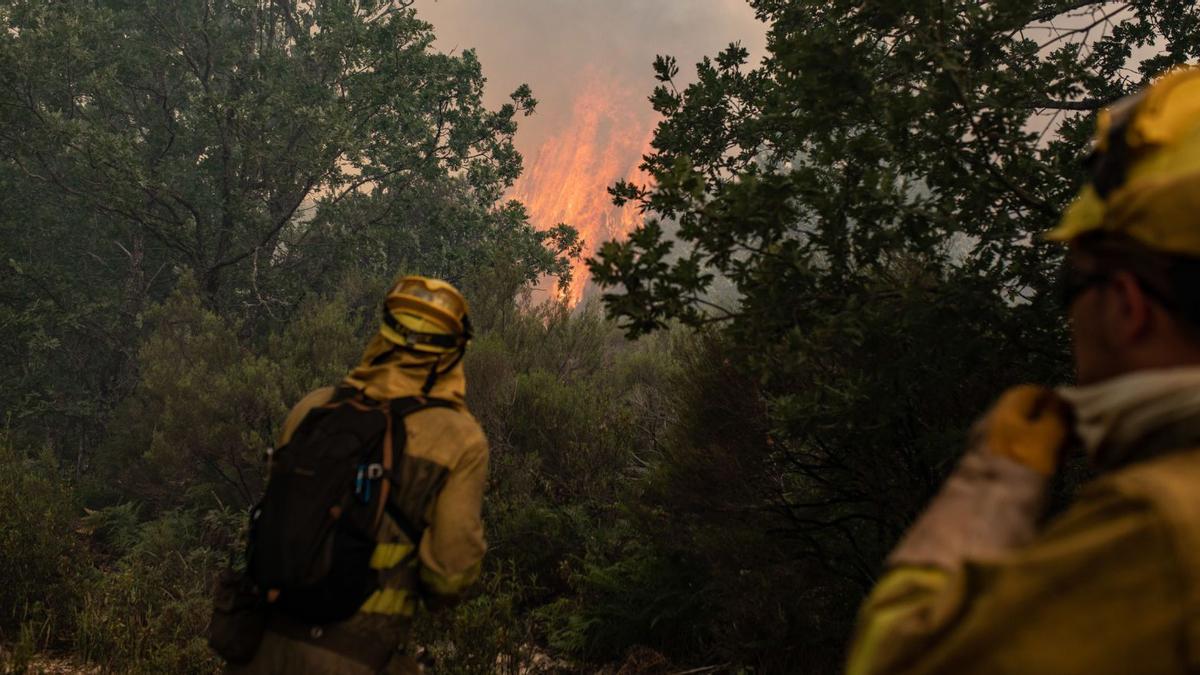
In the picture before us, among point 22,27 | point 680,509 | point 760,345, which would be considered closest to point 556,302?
point 680,509

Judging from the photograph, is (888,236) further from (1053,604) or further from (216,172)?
(216,172)

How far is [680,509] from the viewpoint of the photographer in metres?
6.20

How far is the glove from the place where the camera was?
87 centimetres

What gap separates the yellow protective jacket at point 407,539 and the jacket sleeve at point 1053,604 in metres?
1.79

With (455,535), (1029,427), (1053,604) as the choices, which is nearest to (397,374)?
(455,535)

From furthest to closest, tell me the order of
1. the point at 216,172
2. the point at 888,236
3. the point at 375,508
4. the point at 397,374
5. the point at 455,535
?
the point at 216,172, the point at 888,236, the point at 397,374, the point at 455,535, the point at 375,508

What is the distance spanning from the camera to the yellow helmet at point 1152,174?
31.4 inches

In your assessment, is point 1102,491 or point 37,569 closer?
point 1102,491

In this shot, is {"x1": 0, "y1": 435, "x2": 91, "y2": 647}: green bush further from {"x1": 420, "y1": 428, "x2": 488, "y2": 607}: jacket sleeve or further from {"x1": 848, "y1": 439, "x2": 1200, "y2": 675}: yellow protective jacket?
{"x1": 848, "y1": 439, "x2": 1200, "y2": 675}: yellow protective jacket

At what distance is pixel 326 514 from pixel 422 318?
0.77 m

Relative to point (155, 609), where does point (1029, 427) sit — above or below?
above

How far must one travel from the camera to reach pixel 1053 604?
2.28 feet

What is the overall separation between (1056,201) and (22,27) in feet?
59.4

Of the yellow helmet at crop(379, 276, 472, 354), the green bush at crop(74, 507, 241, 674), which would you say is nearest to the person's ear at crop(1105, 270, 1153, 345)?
the yellow helmet at crop(379, 276, 472, 354)
